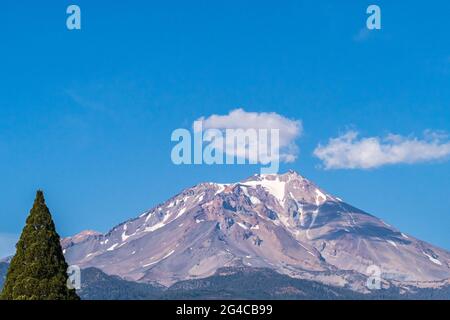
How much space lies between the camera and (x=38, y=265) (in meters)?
45.1

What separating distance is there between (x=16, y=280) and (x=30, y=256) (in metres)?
1.61

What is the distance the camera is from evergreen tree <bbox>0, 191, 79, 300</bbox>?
44.4 meters

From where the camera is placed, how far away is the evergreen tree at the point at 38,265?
44.4 metres
